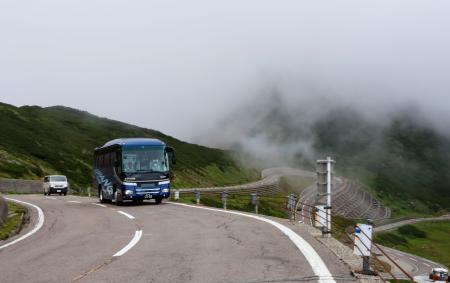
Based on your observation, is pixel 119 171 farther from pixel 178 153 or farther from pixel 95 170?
pixel 178 153

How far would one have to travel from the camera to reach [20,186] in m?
58.8

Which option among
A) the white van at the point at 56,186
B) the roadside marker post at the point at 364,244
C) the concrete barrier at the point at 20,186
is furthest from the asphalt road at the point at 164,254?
the concrete barrier at the point at 20,186

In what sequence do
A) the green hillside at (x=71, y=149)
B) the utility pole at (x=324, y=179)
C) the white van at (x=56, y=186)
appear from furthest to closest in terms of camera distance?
the green hillside at (x=71, y=149) → the white van at (x=56, y=186) → the utility pole at (x=324, y=179)

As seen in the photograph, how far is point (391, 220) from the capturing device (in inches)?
4668

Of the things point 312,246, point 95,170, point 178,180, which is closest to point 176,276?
point 312,246

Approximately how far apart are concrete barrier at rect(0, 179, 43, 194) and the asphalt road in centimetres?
3881

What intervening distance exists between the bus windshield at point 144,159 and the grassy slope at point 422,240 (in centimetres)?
6230

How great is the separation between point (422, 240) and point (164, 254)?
102290mm

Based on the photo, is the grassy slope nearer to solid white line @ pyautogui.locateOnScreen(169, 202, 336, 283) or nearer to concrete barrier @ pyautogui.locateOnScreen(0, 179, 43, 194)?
concrete barrier @ pyautogui.locateOnScreen(0, 179, 43, 194)

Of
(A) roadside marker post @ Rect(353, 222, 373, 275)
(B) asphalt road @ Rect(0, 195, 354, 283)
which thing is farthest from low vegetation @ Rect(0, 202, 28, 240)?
(A) roadside marker post @ Rect(353, 222, 373, 275)

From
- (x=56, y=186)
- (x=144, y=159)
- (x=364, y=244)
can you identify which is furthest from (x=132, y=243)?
(x=56, y=186)

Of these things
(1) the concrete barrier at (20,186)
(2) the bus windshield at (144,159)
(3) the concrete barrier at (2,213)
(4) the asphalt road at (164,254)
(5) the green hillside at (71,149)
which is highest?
(5) the green hillside at (71,149)

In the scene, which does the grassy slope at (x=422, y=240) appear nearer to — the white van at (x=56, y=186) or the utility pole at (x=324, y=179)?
the white van at (x=56, y=186)

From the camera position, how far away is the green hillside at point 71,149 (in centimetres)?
8644
